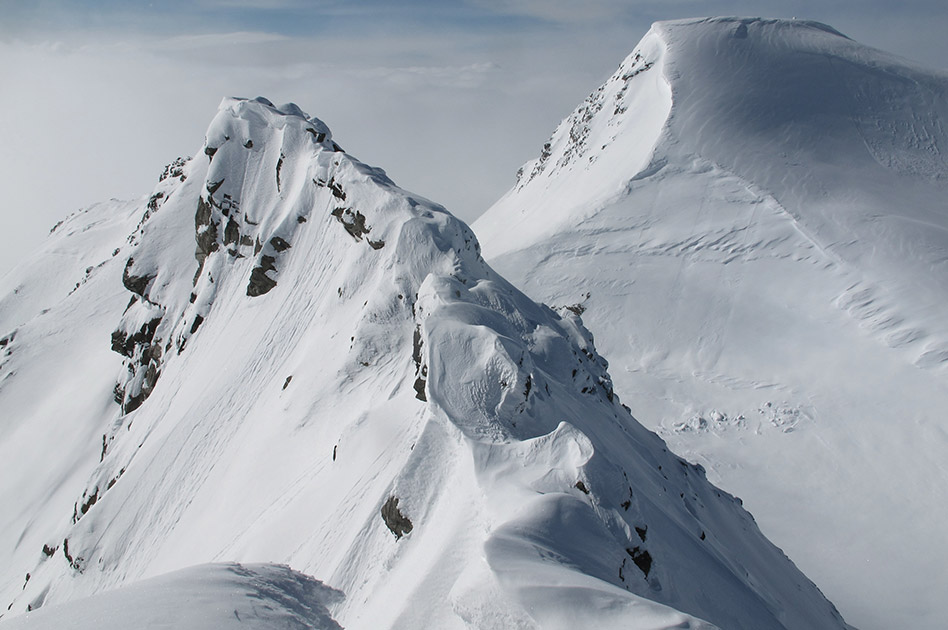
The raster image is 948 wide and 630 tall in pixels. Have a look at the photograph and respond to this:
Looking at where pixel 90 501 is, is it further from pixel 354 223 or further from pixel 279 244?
pixel 354 223

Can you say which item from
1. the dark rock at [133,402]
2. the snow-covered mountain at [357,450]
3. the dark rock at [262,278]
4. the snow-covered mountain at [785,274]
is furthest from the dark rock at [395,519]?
the dark rock at [133,402]

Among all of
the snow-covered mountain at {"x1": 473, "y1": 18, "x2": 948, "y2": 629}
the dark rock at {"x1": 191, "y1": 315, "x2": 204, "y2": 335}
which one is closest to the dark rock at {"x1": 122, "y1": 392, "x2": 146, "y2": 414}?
the dark rock at {"x1": 191, "y1": 315, "x2": 204, "y2": 335}

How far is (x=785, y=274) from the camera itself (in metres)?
Answer: 27.3

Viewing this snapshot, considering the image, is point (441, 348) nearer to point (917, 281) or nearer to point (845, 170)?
point (917, 281)

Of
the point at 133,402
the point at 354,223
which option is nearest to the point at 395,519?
the point at 354,223

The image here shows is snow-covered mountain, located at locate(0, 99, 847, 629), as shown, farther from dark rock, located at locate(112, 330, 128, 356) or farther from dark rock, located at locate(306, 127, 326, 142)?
dark rock, located at locate(306, 127, 326, 142)

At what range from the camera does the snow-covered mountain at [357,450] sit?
6695mm

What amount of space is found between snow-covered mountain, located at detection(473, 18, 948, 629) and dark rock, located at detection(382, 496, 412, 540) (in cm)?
1423

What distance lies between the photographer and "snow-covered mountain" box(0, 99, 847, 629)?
670 cm

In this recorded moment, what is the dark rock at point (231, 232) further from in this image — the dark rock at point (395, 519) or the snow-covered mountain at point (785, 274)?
the dark rock at point (395, 519)

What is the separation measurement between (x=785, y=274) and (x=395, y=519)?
24.6 metres

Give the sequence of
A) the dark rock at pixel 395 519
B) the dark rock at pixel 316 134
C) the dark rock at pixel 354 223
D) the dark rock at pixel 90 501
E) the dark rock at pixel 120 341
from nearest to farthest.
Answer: the dark rock at pixel 395 519, the dark rock at pixel 354 223, the dark rock at pixel 90 501, the dark rock at pixel 316 134, the dark rock at pixel 120 341

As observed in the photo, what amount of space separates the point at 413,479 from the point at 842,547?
1604 centimetres

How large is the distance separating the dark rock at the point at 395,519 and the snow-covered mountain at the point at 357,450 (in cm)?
2
